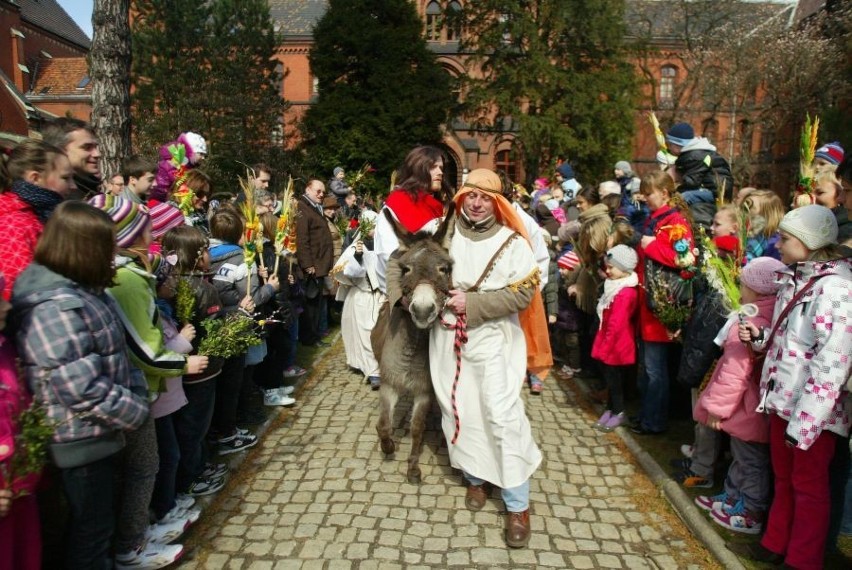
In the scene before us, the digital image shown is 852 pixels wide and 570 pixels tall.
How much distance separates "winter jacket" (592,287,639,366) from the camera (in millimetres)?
5707

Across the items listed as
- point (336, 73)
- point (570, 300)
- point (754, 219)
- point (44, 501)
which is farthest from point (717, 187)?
point (336, 73)

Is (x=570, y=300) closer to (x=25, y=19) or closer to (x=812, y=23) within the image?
(x=812, y=23)

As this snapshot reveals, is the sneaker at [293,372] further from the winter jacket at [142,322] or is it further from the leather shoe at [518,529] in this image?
the leather shoe at [518,529]

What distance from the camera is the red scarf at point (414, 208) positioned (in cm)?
494

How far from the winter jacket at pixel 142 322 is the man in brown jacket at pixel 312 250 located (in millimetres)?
4983

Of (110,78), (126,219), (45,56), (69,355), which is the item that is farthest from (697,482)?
(45,56)

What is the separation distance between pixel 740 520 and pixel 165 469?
3.97 m

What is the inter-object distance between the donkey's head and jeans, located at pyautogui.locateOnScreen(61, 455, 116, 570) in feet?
6.53

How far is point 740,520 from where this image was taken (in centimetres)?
402

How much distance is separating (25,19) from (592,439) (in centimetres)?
5680

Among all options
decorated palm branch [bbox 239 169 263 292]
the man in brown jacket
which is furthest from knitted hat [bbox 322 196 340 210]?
decorated palm branch [bbox 239 169 263 292]

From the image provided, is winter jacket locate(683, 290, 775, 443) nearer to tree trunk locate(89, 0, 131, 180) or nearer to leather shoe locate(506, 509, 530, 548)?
leather shoe locate(506, 509, 530, 548)

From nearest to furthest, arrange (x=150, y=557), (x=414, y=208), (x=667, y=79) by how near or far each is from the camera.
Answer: (x=150, y=557)
(x=414, y=208)
(x=667, y=79)

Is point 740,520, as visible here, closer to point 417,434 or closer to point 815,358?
point 815,358
